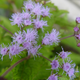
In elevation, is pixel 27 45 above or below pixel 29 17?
below

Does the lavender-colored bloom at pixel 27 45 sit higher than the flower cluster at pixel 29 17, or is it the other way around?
the flower cluster at pixel 29 17

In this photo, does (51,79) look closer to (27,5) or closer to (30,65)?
(30,65)

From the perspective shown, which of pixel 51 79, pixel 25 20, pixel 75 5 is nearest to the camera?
pixel 51 79

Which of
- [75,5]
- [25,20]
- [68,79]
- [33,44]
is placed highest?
[75,5]

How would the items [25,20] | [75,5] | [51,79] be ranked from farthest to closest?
[75,5] → [25,20] → [51,79]

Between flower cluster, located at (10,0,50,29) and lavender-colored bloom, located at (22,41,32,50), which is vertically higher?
flower cluster, located at (10,0,50,29)

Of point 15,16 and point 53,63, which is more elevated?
point 15,16

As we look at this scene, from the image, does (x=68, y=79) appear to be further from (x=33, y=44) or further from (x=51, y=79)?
(x=33, y=44)

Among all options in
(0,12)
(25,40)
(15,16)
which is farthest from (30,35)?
(0,12)

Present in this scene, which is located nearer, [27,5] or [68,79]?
[68,79]
